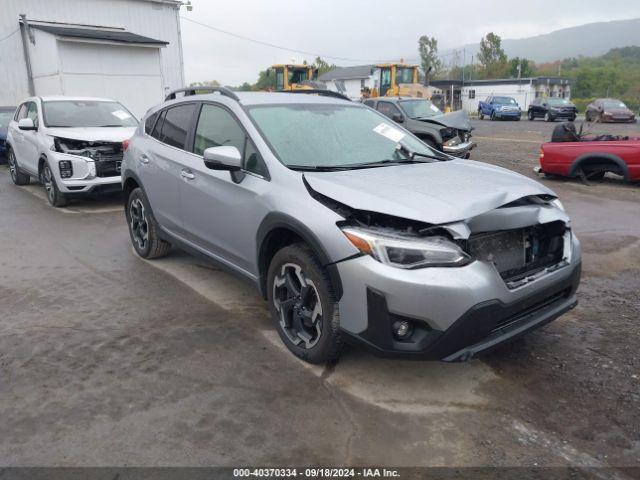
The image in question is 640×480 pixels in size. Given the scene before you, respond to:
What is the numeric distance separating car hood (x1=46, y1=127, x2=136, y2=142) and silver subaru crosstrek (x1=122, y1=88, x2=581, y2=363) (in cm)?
404

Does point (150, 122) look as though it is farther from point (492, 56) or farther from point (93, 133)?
point (492, 56)

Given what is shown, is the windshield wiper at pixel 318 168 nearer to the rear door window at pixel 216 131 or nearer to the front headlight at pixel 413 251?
the rear door window at pixel 216 131

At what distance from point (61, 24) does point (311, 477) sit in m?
22.6

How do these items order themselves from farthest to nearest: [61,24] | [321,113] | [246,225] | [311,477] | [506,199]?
[61,24] < [321,113] < [246,225] < [506,199] < [311,477]

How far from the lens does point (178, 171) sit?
4.50 m

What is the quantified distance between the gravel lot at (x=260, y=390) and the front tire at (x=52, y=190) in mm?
3528

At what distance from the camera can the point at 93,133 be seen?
326 inches

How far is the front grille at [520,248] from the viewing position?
302cm

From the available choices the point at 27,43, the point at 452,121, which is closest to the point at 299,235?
the point at 452,121

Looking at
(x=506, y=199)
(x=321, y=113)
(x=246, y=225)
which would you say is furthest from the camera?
(x=321, y=113)

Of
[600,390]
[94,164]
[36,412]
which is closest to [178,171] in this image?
[36,412]

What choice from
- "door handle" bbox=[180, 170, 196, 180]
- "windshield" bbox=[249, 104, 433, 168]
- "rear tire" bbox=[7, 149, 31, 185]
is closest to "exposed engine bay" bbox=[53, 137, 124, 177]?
"rear tire" bbox=[7, 149, 31, 185]

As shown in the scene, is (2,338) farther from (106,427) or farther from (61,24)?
(61,24)

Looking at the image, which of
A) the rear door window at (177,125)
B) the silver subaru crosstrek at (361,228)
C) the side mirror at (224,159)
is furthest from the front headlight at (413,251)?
the rear door window at (177,125)
